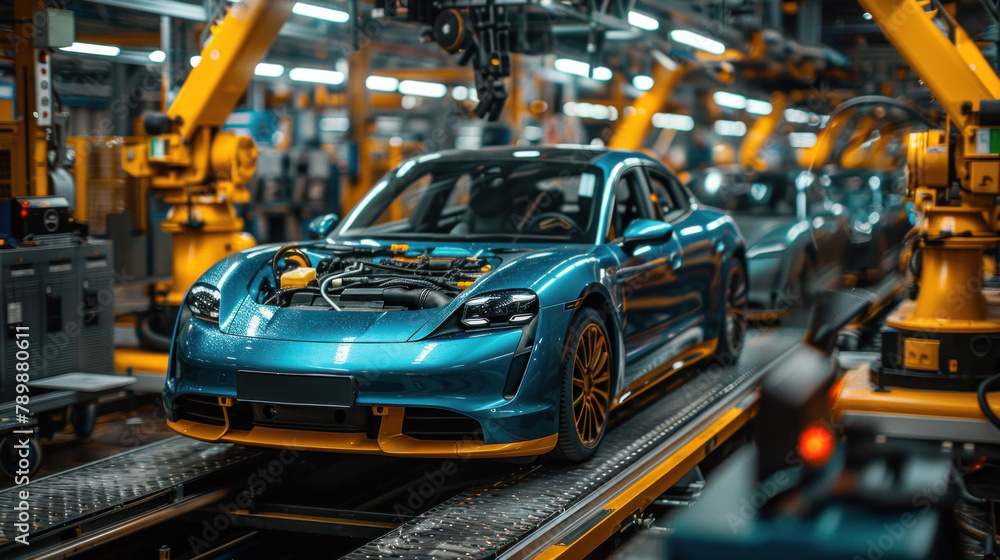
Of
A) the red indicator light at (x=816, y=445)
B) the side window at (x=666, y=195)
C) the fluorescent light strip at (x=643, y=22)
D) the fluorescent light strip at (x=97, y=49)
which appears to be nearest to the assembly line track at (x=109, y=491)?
the red indicator light at (x=816, y=445)

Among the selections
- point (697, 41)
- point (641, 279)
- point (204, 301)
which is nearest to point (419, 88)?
point (697, 41)

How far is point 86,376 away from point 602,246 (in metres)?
2.87

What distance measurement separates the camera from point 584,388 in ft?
Answer: 14.1

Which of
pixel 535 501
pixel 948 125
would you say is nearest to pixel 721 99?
pixel 948 125

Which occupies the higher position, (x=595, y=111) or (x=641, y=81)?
(x=595, y=111)

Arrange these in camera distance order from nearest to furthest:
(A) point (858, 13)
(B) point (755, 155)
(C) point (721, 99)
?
(A) point (858, 13)
(B) point (755, 155)
(C) point (721, 99)

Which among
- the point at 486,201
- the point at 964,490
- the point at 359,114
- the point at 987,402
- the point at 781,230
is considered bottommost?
the point at 964,490

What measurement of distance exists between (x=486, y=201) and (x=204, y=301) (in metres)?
1.65

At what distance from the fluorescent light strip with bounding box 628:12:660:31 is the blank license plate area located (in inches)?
259

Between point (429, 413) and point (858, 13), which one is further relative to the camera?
point (858, 13)

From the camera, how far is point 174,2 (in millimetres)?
8000

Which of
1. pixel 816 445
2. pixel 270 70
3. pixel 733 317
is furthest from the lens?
pixel 270 70

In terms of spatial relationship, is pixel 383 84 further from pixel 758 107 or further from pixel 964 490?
pixel 964 490

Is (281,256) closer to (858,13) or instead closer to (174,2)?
(174,2)
